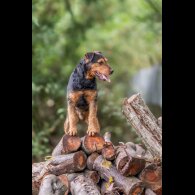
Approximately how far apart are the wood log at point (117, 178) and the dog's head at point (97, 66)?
47cm

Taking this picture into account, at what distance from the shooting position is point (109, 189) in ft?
9.09

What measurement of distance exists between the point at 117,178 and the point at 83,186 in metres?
0.19

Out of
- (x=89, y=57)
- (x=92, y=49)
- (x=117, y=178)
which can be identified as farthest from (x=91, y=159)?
(x=92, y=49)

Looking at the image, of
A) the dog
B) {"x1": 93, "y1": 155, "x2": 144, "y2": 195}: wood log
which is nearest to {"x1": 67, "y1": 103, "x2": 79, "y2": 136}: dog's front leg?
the dog

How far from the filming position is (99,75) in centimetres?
276

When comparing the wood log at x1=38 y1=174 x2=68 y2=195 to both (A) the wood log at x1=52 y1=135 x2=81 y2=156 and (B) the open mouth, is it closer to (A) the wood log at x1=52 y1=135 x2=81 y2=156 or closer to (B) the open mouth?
(A) the wood log at x1=52 y1=135 x2=81 y2=156

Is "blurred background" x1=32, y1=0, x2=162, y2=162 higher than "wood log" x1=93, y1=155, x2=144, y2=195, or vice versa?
"blurred background" x1=32, y1=0, x2=162, y2=162

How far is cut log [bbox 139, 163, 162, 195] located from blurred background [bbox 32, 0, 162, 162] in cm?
117

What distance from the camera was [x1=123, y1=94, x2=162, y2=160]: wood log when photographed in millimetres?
A: 2887
